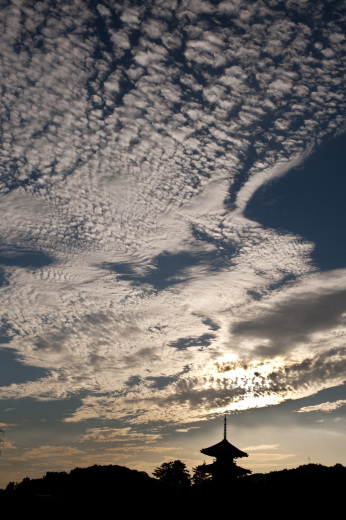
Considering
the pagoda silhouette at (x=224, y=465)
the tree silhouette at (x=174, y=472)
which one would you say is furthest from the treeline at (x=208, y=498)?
the tree silhouette at (x=174, y=472)

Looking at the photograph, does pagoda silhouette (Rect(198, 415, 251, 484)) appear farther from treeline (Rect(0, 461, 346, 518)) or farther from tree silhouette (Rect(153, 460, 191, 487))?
tree silhouette (Rect(153, 460, 191, 487))

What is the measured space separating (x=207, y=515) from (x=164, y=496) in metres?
4.18

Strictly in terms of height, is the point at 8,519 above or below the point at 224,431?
below

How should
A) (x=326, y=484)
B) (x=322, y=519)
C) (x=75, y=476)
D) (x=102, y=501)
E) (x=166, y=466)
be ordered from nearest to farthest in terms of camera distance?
1. (x=322, y=519)
2. (x=326, y=484)
3. (x=102, y=501)
4. (x=75, y=476)
5. (x=166, y=466)

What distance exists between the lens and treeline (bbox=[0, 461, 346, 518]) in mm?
21953

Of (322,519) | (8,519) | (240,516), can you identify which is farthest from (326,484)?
(8,519)

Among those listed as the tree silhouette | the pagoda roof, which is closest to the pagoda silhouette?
the pagoda roof

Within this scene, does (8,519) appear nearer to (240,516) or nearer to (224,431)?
(240,516)

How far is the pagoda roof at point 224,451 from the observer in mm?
30922

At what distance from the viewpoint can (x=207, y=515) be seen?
2519 centimetres

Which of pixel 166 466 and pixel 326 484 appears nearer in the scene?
pixel 326 484

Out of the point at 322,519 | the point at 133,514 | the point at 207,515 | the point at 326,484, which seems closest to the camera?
the point at 322,519

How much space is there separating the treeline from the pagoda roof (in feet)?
6.67

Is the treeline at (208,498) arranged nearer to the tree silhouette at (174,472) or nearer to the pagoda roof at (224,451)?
the pagoda roof at (224,451)
